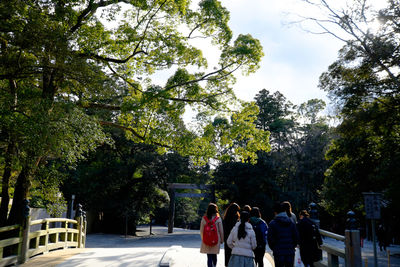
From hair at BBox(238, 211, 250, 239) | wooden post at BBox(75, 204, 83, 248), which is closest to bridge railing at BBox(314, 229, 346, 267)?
hair at BBox(238, 211, 250, 239)

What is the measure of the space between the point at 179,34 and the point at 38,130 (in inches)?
221

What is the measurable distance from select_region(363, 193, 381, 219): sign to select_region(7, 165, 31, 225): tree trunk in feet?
27.2

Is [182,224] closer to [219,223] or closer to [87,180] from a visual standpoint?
[87,180]

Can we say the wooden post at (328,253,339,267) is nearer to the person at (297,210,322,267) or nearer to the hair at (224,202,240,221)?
the person at (297,210,322,267)

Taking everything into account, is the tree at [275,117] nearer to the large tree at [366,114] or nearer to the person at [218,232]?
the large tree at [366,114]

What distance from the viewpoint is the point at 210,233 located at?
20.7ft

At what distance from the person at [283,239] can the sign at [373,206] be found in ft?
10.8

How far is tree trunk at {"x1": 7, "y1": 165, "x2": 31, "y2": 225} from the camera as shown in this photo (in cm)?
834

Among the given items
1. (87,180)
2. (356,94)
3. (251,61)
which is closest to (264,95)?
(87,180)

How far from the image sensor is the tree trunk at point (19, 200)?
27.4 ft

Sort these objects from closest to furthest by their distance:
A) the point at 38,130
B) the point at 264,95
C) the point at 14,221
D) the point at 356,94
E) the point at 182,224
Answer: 1. the point at 38,130
2. the point at 14,221
3. the point at 356,94
4. the point at 264,95
5. the point at 182,224

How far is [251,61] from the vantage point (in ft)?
34.0

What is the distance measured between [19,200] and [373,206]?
8.79 metres

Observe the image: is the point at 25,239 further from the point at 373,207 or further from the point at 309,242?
the point at 373,207
